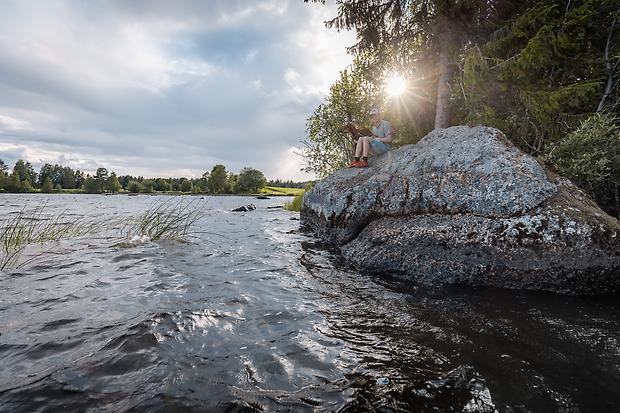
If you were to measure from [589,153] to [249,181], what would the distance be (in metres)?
94.4

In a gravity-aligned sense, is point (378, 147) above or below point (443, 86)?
below

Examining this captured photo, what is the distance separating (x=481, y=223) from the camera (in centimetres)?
495

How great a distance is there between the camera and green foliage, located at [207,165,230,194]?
3855 inches

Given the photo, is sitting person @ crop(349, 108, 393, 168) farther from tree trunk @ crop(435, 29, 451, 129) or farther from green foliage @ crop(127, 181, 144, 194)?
green foliage @ crop(127, 181, 144, 194)

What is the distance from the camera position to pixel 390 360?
8.49 ft

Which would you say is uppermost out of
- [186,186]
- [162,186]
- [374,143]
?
[186,186]

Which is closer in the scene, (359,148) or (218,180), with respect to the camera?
(359,148)

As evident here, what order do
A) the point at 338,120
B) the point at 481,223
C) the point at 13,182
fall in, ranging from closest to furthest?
the point at 481,223, the point at 338,120, the point at 13,182

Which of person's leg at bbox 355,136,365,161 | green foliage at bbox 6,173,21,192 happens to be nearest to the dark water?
person's leg at bbox 355,136,365,161

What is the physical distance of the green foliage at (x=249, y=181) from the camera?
9700 centimetres

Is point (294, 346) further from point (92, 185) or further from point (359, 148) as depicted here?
point (92, 185)

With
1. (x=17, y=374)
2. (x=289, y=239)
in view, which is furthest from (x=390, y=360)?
(x=289, y=239)

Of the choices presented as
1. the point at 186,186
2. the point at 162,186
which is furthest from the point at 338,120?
the point at 162,186

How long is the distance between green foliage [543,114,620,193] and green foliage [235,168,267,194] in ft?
308
